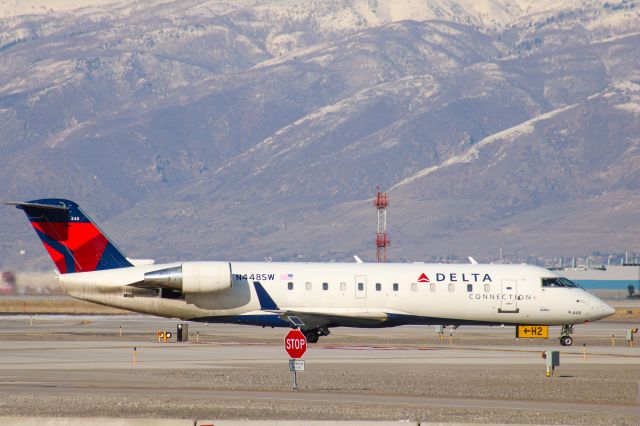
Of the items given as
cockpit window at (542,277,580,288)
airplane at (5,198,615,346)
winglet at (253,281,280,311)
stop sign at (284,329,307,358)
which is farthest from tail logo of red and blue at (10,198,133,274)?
stop sign at (284,329,307,358)

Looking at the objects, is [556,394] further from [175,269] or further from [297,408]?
[175,269]

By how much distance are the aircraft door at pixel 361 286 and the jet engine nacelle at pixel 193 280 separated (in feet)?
18.2

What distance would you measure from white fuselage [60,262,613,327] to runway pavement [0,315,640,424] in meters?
1.34

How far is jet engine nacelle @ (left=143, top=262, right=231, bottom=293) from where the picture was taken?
64375mm

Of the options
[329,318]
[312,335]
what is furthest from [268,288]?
[312,335]

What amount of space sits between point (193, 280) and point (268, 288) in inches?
128

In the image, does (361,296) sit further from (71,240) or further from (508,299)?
(71,240)

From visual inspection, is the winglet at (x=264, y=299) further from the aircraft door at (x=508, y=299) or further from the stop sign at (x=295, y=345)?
the stop sign at (x=295, y=345)

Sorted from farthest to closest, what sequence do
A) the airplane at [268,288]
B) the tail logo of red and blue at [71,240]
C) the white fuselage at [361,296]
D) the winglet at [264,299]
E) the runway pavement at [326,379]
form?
the winglet at [264,299] → the tail logo of red and blue at [71,240] → the white fuselage at [361,296] → the airplane at [268,288] → the runway pavement at [326,379]

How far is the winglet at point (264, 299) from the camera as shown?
6538 centimetres

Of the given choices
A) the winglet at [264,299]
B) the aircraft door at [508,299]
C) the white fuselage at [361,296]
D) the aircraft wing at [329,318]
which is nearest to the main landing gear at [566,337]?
the white fuselage at [361,296]

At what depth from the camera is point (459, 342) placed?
71.0 metres

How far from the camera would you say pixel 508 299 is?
223 ft

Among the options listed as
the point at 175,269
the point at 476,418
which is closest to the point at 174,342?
the point at 175,269
